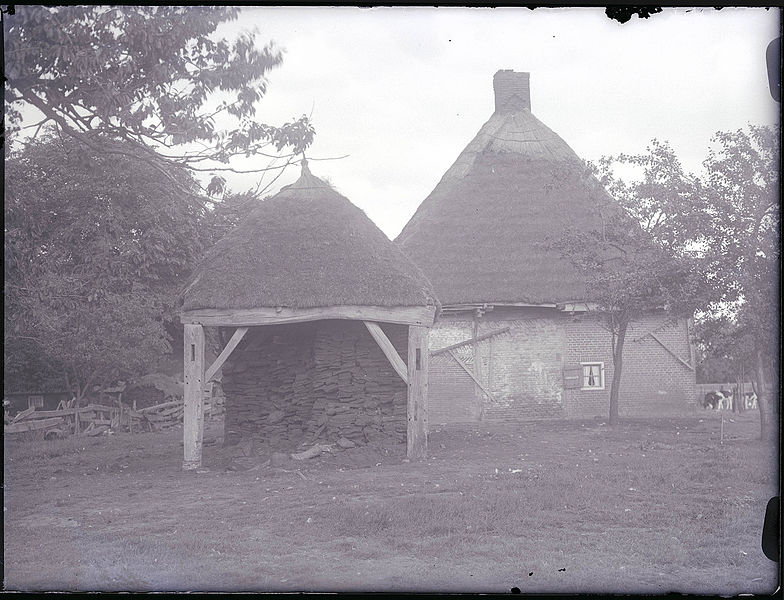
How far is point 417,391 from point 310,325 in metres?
2.27

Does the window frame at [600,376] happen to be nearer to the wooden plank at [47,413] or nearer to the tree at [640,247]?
the tree at [640,247]

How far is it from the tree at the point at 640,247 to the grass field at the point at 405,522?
3.50 meters

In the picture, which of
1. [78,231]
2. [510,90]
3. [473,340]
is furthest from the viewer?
[510,90]

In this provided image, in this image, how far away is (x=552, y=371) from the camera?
20.5m

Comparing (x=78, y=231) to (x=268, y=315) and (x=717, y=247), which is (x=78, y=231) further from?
(x=717, y=247)

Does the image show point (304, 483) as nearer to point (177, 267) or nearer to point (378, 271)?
point (378, 271)

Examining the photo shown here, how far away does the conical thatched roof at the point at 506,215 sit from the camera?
67.5 ft

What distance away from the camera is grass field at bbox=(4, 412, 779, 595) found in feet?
21.2

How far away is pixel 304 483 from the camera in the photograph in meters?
10.6

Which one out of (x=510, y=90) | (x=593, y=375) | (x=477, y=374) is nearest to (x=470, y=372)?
(x=477, y=374)

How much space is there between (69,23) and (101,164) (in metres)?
3.92

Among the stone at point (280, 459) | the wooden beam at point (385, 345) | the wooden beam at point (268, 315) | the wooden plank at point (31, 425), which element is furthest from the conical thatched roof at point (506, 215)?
the wooden plank at point (31, 425)

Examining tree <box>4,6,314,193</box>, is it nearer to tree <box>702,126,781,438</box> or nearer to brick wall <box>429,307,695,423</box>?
tree <box>702,126,781,438</box>

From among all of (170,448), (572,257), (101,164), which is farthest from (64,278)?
(572,257)
